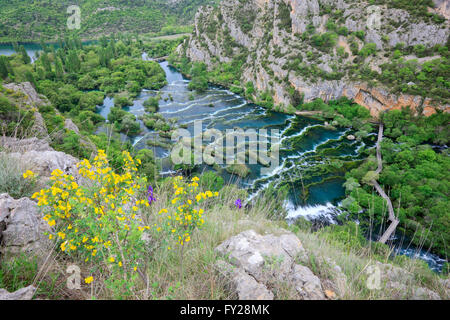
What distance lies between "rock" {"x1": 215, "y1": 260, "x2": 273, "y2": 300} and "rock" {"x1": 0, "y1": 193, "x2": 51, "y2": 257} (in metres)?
1.93

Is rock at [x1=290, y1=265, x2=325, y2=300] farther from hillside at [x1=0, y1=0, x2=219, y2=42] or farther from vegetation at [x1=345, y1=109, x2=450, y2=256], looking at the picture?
hillside at [x1=0, y1=0, x2=219, y2=42]

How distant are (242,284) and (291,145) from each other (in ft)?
80.3

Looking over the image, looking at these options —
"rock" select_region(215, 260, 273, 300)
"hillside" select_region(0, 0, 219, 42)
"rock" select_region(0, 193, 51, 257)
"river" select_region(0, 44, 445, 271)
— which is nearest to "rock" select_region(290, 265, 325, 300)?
"rock" select_region(215, 260, 273, 300)

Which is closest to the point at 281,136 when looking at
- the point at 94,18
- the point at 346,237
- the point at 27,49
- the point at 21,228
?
the point at 346,237

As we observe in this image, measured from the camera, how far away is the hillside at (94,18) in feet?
249

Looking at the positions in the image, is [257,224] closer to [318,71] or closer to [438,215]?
[438,215]

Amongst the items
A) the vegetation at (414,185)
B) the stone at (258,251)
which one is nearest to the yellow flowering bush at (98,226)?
the stone at (258,251)

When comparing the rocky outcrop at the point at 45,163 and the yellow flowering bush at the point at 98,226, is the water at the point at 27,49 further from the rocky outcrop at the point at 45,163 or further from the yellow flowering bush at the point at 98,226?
the yellow flowering bush at the point at 98,226

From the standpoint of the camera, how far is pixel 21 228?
106 inches

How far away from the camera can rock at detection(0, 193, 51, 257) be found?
251 cm

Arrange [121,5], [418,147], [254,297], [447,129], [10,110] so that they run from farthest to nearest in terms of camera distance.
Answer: [121,5] → [447,129] → [418,147] → [10,110] → [254,297]

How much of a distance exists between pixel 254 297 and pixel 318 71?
132 ft
